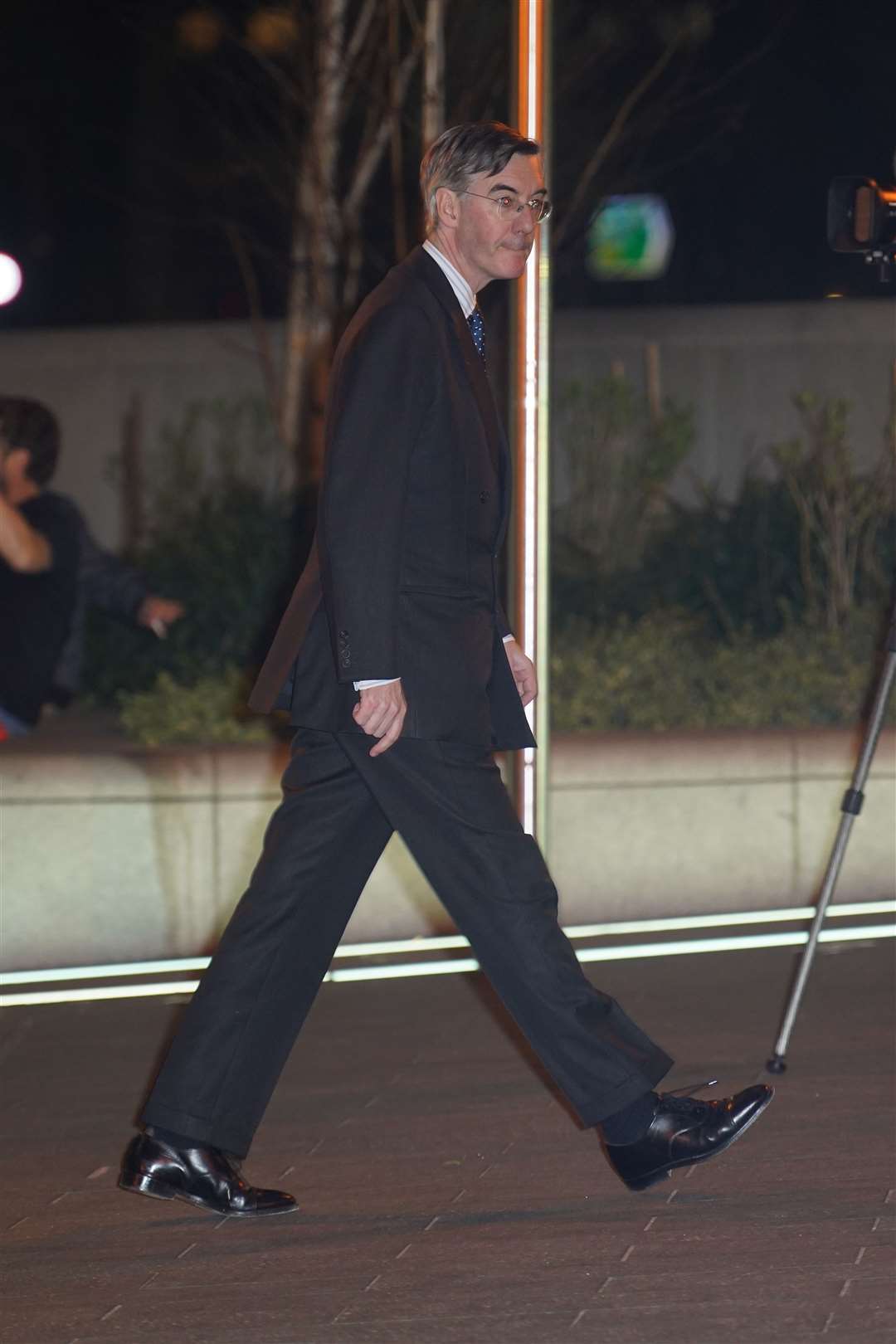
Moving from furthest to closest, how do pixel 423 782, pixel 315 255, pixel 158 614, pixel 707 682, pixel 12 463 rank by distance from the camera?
pixel 315 255 → pixel 707 682 → pixel 12 463 → pixel 158 614 → pixel 423 782

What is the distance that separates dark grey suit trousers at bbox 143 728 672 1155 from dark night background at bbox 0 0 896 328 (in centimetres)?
646

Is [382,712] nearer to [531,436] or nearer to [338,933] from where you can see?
[338,933]

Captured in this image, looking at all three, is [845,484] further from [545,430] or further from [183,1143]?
[183,1143]

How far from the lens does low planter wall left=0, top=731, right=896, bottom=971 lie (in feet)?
20.7

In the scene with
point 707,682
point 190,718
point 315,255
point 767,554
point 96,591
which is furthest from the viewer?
point 315,255

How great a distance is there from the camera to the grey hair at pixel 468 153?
393 cm

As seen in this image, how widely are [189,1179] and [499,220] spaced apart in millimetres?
1949

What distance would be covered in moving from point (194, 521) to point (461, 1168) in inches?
213

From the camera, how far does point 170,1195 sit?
12.8 ft

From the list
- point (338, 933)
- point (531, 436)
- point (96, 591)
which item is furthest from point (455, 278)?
point (96, 591)

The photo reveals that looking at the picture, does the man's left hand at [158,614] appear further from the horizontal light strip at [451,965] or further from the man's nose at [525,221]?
the man's nose at [525,221]

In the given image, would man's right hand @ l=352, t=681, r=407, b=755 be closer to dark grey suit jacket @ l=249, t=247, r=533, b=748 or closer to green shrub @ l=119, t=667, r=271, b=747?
dark grey suit jacket @ l=249, t=247, r=533, b=748

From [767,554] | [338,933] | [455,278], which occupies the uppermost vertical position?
[455,278]

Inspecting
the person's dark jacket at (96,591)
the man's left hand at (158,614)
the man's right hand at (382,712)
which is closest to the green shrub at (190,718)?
the person's dark jacket at (96,591)
